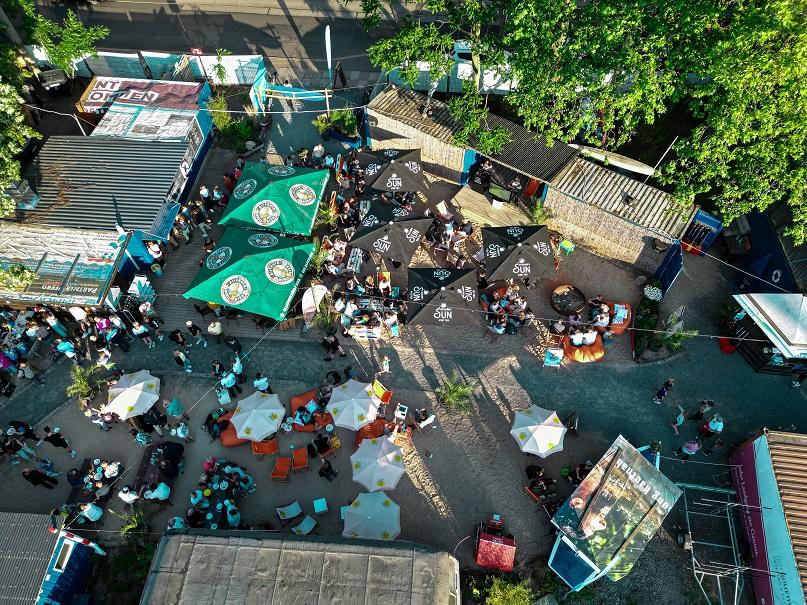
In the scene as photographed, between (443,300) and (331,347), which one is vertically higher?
(443,300)

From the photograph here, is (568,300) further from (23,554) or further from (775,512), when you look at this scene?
(23,554)

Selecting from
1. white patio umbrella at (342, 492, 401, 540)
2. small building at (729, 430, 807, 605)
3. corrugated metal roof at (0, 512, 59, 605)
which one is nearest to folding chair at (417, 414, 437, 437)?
white patio umbrella at (342, 492, 401, 540)

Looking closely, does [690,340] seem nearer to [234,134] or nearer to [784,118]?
[784,118]

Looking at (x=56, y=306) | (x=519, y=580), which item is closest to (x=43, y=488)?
(x=56, y=306)

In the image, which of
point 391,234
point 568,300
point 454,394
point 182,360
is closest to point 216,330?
point 182,360

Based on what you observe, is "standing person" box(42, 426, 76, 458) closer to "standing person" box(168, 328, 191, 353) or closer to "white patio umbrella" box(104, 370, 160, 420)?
"white patio umbrella" box(104, 370, 160, 420)

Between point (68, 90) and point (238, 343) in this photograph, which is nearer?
point (238, 343)
